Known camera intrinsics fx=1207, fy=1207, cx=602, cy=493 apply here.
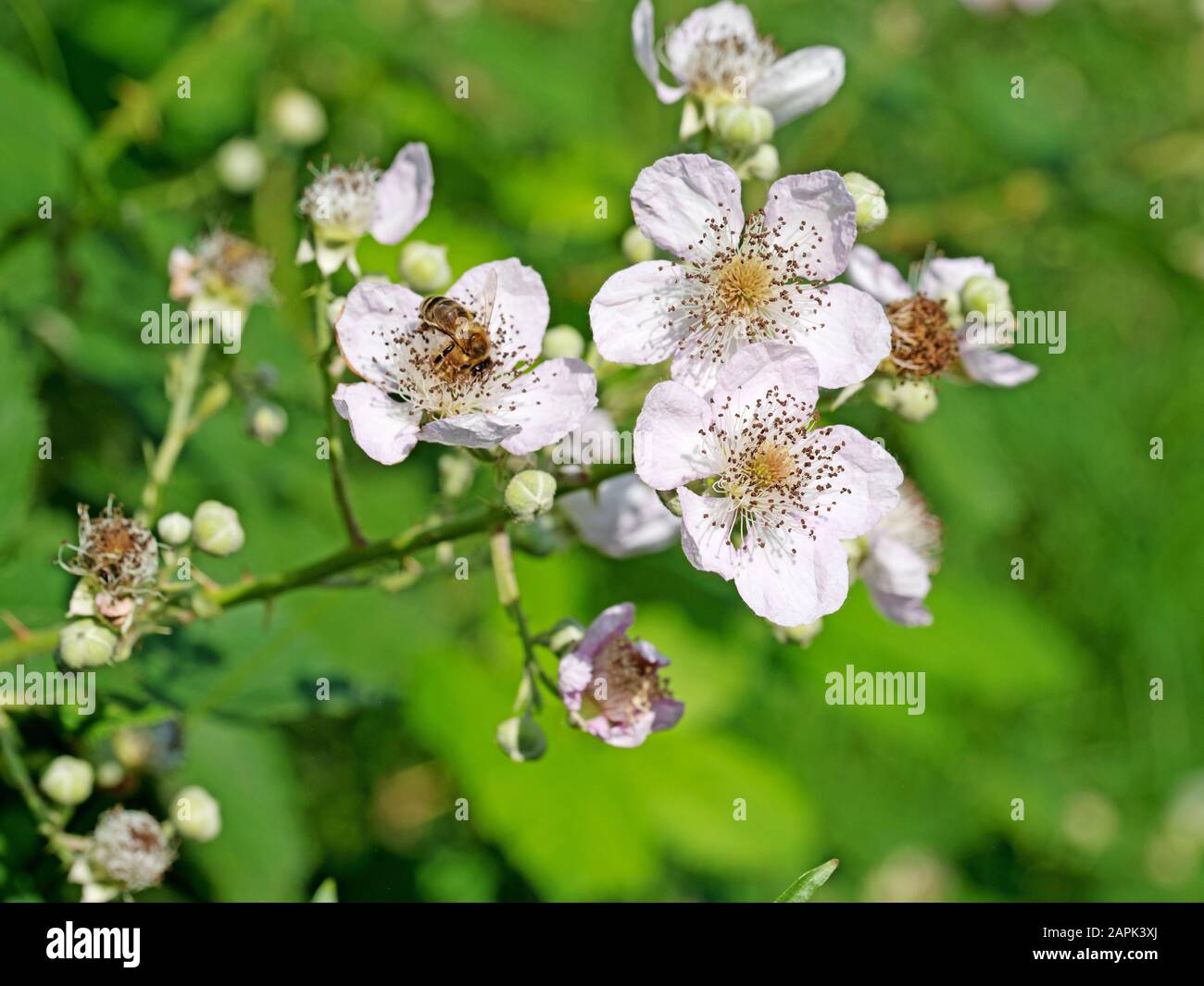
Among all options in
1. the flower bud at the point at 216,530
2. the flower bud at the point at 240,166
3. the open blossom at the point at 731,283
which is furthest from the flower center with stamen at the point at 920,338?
the flower bud at the point at 240,166

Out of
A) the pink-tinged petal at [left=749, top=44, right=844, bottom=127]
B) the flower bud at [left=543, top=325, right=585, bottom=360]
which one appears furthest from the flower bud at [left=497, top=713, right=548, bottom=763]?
the pink-tinged petal at [left=749, top=44, right=844, bottom=127]

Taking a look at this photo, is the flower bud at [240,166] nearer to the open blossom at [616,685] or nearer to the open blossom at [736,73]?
the open blossom at [736,73]

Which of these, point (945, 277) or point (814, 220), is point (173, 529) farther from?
point (945, 277)

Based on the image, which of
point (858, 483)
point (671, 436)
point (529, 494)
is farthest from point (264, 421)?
point (858, 483)

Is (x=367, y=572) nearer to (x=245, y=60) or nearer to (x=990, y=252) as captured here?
(x=245, y=60)

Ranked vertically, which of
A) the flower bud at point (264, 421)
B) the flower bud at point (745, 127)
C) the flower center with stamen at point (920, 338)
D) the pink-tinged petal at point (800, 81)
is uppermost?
the pink-tinged petal at point (800, 81)

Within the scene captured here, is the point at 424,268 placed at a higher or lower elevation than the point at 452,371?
higher
